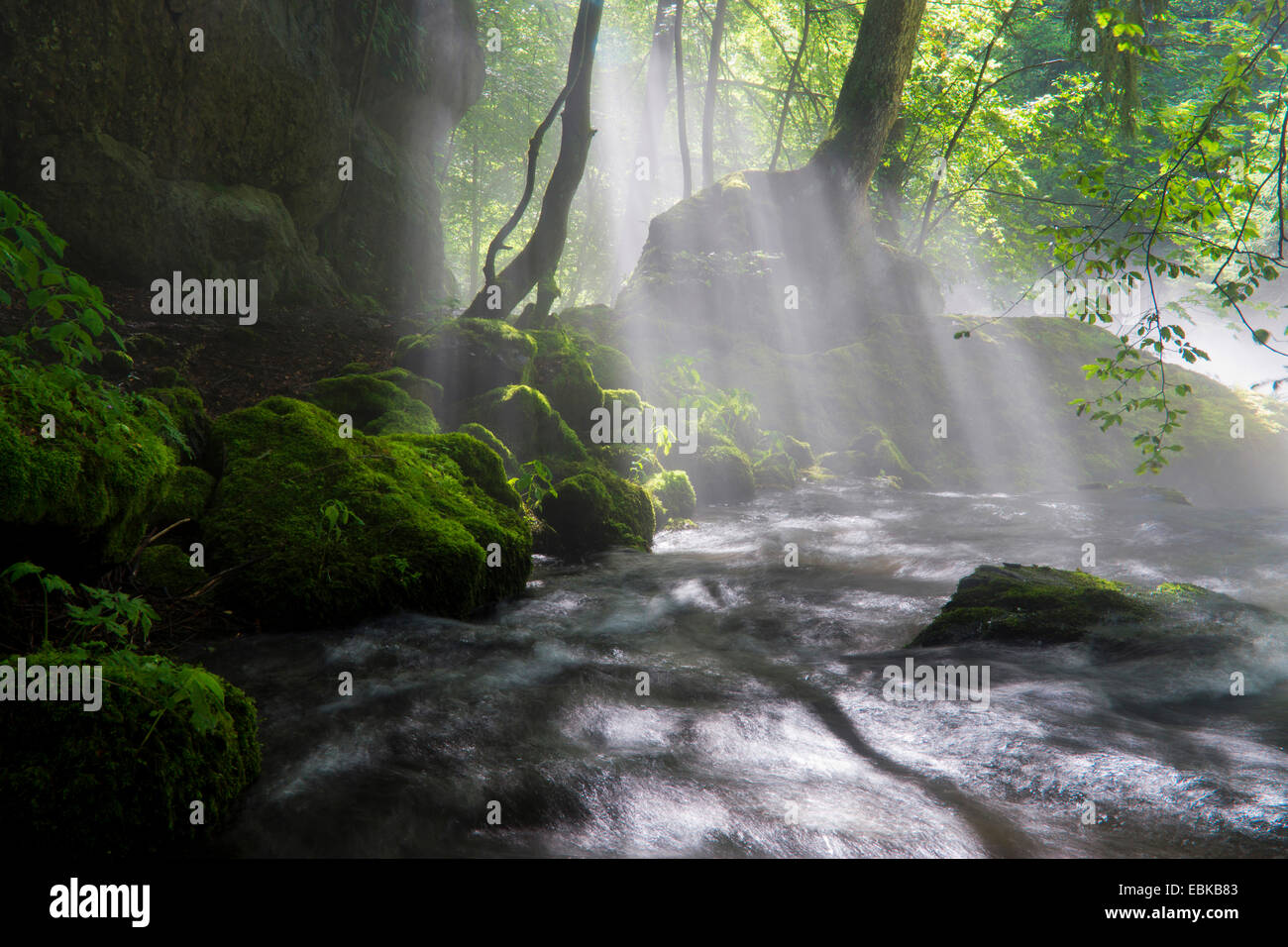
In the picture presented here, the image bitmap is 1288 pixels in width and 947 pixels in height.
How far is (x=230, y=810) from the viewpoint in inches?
118

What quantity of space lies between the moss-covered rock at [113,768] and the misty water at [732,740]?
0.25 metres

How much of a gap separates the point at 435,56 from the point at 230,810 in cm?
2048

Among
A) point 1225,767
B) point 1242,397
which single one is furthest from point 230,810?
point 1242,397

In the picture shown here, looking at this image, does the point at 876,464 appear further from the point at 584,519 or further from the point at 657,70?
the point at 657,70

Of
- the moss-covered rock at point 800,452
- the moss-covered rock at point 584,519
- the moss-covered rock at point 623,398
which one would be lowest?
the moss-covered rock at point 584,519

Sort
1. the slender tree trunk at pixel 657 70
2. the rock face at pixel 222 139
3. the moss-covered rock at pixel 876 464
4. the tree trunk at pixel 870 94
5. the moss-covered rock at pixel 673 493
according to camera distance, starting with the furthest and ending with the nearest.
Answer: the slender tree trunk at pixel 657 70, the tree trunk at pixel 870 94, the moss-covered rock at pixel 876 464, the moss-covered rock at pixel 673 493, the rock face at pixel 222 139

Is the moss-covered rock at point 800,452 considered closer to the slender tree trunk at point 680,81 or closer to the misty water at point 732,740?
the slender tree trunk at point 680,81

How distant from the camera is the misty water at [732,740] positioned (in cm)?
314

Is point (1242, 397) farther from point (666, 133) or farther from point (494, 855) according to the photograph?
point (666, 133)

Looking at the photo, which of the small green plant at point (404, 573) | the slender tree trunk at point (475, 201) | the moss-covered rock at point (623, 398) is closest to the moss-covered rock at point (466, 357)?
the moss-covered rock at point (623, 398)

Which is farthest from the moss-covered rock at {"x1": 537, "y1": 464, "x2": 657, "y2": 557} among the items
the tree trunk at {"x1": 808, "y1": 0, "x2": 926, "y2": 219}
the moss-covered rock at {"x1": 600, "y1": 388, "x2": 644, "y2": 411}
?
the tree trunk at {"x1": 808, "y1": 0, "x2": 926, "y2": 219}

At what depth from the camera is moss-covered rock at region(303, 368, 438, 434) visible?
8.68m

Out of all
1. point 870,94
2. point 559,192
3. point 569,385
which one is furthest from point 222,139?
point 870,94

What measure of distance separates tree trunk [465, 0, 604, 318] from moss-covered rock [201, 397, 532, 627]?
586cm
